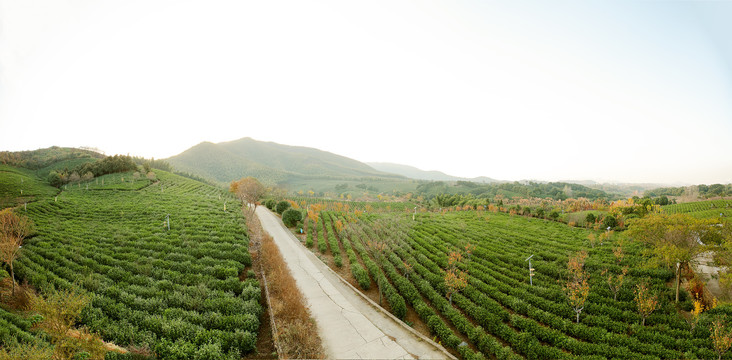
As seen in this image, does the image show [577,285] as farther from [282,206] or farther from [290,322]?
[282,206]

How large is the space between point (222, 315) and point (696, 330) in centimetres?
2378

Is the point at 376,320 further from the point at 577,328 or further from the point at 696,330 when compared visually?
the point at 696,330

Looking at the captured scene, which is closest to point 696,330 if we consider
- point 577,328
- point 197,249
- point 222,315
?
point 577,328

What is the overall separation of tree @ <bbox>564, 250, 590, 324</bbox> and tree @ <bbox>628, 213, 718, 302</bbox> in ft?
13.3

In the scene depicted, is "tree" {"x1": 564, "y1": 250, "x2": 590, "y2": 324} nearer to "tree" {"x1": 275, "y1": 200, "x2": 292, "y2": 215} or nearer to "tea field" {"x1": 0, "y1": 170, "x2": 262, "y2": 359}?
"tea field" {"x1": 0, "y1": 170, "x2": 262, "y2": 359}

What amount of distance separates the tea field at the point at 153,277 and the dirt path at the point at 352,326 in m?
3.60

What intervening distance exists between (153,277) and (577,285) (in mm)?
25894

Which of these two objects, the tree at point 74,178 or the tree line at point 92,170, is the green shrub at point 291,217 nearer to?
the tree line at point 92,170

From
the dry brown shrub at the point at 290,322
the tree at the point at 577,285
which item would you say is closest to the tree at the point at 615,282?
the tree at the point at 577,285

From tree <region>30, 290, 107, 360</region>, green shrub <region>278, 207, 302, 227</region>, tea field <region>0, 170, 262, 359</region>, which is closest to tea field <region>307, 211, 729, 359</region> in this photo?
green shrub <region>278, 207, 302, 227</region>

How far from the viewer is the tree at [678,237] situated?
561 inches

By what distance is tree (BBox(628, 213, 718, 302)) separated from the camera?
561 inches

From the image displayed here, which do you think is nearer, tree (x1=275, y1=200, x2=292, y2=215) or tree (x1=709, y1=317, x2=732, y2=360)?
tree (x1=709, y1=317, x2=732, y2=360)

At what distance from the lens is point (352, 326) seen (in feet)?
42.3
